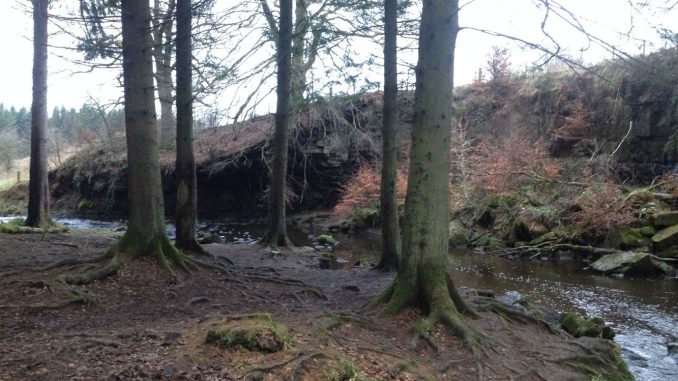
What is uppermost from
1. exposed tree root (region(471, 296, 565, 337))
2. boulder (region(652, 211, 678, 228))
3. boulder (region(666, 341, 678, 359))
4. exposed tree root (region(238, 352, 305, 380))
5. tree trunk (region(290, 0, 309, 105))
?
tree trunk (region(290, 0, 309, 105))

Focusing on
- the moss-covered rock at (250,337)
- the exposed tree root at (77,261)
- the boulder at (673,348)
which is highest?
the exposed tree root at (77,261)

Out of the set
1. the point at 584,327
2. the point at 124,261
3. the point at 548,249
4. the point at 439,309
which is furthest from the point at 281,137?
the point at 548,249

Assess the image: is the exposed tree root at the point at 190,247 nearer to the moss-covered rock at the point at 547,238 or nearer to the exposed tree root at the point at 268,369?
the exposed tree root at the point at 268,369

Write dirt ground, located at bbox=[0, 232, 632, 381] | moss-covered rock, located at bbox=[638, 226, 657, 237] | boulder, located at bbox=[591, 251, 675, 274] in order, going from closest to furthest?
dirt ground, located at bbox=[0, 232, 632, 381] < boulder, located at bbox=[591, 251, 675, 274] < moss-covered rock, located at bbox=[638, 226, 657, 237]

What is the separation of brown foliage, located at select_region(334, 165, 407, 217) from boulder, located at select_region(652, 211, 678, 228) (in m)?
11.6

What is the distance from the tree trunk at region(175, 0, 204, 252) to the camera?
10461 mm

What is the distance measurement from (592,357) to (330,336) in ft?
10.8

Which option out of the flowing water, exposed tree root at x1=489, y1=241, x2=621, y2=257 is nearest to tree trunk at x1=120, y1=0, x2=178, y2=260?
the flowing water

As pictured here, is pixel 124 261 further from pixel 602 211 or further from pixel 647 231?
pixel 602 211

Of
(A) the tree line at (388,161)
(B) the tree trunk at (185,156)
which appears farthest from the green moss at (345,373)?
(B) the tree trunk at (185,156)

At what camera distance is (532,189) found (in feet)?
68.8

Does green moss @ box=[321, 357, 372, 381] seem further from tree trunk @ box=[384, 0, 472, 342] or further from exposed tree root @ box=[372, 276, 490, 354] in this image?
tree trunk @ box=[384, 0, 472, 342]

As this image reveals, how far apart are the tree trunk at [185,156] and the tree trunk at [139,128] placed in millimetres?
2561

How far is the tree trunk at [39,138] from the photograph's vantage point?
45.1ft
